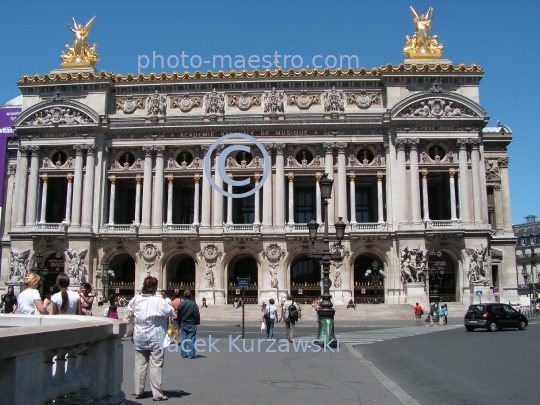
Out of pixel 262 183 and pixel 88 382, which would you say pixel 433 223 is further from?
pixel 88 382

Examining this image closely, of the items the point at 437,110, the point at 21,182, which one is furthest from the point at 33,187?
the point at 437,110

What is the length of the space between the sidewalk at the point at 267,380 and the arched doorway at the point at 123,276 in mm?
33172

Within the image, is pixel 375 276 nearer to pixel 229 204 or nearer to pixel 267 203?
pixel 267 203

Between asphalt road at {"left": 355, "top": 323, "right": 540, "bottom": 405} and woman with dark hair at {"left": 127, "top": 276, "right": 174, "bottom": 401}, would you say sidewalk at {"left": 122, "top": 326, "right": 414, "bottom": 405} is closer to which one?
woman with dark hair at {"left": 127, "top": 276, "right": 174, "bottom": 401}

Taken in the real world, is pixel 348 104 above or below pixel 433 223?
above

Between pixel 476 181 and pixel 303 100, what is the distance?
15.9 m

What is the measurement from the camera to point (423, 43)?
52031mm

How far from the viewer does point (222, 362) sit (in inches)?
611

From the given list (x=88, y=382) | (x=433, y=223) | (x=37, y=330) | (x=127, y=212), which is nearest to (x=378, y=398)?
(x=88, y=382)

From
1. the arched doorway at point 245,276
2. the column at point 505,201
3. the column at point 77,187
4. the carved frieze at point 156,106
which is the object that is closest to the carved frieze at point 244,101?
the carved frieze at point 156,106

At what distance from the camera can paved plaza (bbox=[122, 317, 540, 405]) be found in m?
10.6

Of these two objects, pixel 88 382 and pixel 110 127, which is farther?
pixel 110 127

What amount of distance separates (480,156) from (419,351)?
109ft

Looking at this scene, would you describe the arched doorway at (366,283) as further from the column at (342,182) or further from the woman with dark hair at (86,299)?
the woman with dark hair at (86,299)
